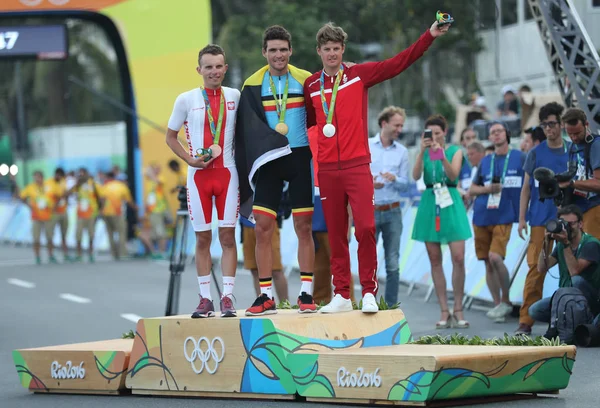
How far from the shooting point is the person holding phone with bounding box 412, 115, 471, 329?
13.8m

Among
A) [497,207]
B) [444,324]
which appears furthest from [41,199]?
[444,324]

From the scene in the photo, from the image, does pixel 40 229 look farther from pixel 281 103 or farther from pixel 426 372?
pixel 426 372

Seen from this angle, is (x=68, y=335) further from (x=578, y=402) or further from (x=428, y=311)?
(x=578, y=402)

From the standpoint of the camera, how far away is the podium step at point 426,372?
8359mm

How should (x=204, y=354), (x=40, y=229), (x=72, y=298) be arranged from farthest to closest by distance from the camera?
(x=40, y=229) < (x=72, y=298) < (x=204, y=354)

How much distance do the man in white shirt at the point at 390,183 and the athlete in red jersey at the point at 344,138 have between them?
3.88 m

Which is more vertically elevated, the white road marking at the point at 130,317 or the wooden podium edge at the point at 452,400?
the wooden podium edge at the point at 452,400

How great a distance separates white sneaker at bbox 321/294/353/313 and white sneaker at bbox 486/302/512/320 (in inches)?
195

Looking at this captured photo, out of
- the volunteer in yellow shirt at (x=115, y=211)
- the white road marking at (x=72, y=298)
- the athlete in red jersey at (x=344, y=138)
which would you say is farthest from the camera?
the volunteer in yellow shirt at (x=115, y=211)

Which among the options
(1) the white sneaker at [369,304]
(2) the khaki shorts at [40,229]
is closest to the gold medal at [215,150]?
(1) the white sneaker at [369,304]

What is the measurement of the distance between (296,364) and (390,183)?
520cm

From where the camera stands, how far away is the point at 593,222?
1242 centimetres

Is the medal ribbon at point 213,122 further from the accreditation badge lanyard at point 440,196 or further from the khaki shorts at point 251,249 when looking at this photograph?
the accreditation badge lanyard at point 440,196

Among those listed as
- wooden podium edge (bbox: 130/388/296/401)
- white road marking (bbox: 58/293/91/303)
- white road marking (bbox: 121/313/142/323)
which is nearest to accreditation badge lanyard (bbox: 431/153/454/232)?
white road marking (bbox: 121/313/142/323)
